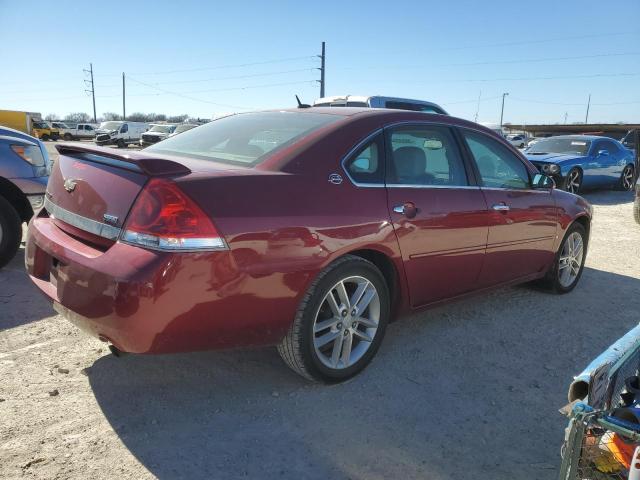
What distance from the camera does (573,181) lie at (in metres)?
11.7

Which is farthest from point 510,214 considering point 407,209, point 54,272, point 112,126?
point 112,126

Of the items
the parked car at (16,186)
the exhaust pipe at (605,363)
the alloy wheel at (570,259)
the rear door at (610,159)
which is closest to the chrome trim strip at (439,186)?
the exhaust pipe at (605,363)

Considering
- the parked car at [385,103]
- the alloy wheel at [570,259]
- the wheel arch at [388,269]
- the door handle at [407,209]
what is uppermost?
the parked car at [385,103]

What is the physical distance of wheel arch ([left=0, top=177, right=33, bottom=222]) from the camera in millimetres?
4898

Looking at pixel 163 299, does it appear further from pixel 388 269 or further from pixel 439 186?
pixel 439 186

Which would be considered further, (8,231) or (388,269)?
(8,231)

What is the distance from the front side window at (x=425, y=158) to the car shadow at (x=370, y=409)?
3.72 feet

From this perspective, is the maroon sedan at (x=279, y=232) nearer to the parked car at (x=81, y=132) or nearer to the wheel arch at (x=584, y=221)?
the wheel arch at (x=584, y=221)

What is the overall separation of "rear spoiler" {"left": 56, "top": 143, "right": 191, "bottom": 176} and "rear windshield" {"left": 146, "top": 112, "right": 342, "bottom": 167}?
444 millimetres

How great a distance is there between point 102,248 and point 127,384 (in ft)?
2.89

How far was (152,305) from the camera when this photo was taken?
88.7 inches

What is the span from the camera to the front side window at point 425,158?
323 cm

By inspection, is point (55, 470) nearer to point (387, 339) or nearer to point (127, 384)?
point (127, 384)

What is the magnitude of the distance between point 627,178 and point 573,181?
3.11 meters
